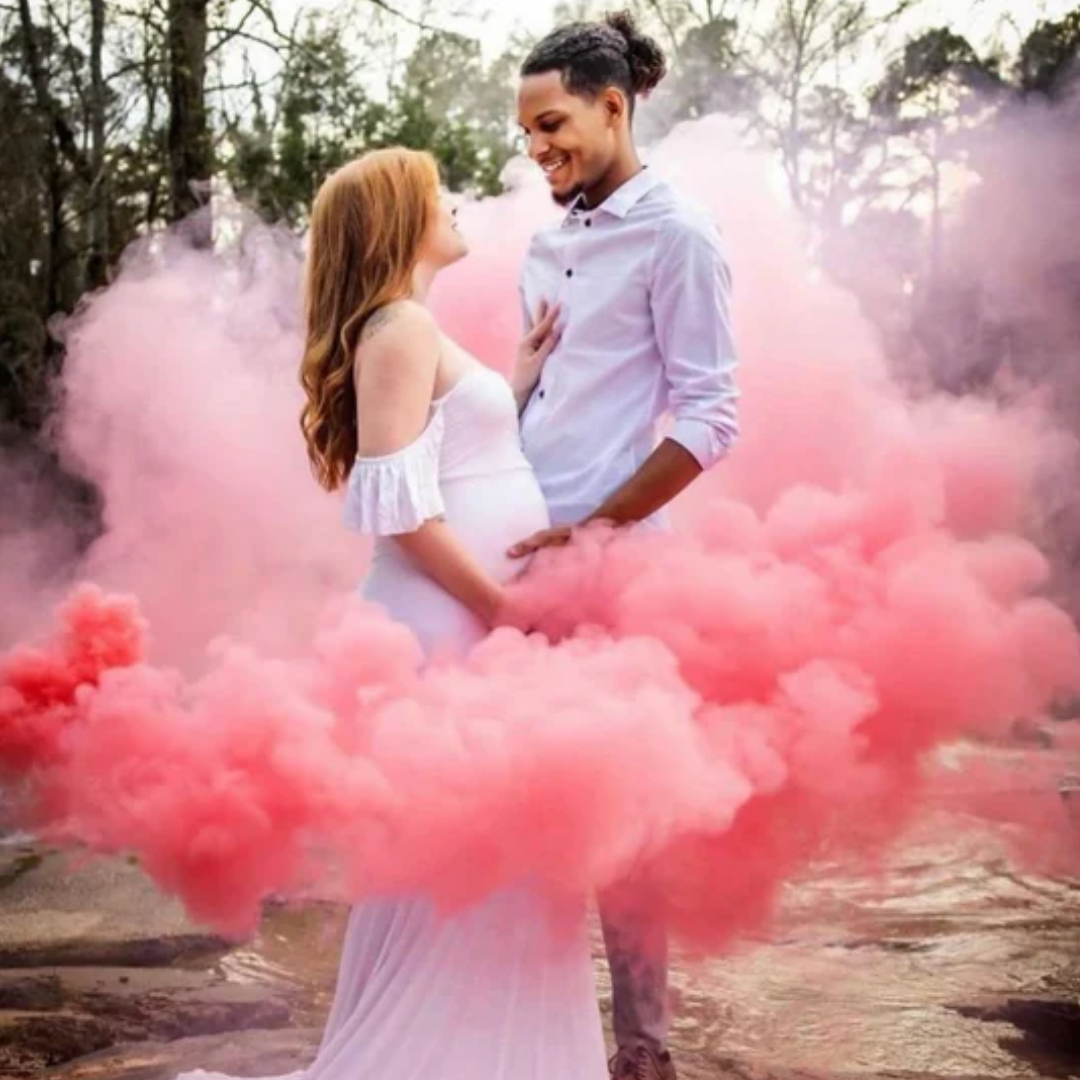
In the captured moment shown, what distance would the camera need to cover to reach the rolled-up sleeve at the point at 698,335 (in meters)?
2.67

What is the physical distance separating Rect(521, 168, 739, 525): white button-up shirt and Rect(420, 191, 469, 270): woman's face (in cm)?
25

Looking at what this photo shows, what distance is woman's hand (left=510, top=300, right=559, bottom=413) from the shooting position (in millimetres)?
2885

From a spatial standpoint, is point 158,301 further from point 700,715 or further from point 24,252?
point 24,252

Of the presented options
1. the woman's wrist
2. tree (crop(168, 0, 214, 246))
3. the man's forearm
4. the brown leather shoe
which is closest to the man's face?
the man's forearm

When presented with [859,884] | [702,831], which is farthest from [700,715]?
[859,884]

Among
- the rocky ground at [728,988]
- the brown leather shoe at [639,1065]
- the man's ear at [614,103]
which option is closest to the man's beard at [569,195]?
the man's ear at [614,103]

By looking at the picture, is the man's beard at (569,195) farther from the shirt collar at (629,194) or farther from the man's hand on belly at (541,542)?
the man's hand on belly at (541,542)

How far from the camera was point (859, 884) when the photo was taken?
557 centimetres

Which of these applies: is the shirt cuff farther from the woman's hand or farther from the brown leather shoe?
the brown leather shoe

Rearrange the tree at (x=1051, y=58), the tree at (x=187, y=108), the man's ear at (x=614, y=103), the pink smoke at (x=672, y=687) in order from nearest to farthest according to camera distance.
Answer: the pink smoke at (x=672, y=687)
the man's ear at (x=614, y=103)
the tree at (x=1051, y=58)
the tree at (x=187, y=108)

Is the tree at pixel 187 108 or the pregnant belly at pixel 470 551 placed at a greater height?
the tree at pixel 187 108

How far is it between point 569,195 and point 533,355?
0.99ft

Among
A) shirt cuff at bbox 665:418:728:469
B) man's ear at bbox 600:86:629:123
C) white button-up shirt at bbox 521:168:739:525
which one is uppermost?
man's ear at bbox 600:86:629:123

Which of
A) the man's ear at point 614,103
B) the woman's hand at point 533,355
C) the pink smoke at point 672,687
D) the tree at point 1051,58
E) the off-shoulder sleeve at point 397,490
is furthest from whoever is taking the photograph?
the tree at point 1051,58
